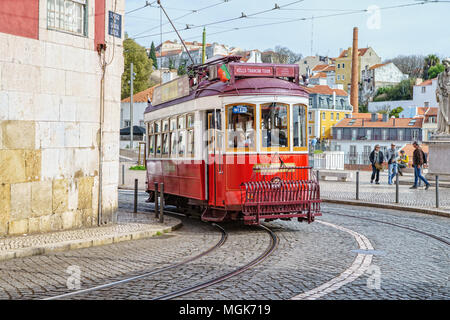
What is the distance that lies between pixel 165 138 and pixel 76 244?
18.4 feet

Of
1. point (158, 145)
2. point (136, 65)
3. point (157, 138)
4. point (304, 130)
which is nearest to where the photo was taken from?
point (304, 130)

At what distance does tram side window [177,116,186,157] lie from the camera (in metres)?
A: 13.5

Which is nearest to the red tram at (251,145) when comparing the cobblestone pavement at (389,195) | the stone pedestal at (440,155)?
the cobblestone pavement at (389,195)

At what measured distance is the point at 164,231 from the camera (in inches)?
468

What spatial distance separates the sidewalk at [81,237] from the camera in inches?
364

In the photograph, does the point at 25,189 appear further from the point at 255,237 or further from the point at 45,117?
the point at 255,237

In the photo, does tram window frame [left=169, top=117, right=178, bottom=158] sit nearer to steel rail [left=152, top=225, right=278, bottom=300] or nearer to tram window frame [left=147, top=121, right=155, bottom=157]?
tram window frame [left=147, top=121, right=155, bottom=157]

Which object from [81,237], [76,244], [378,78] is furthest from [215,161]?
[378,78]

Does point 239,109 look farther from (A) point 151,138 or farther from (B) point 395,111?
(B) point 395,111

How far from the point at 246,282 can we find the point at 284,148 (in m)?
5.08

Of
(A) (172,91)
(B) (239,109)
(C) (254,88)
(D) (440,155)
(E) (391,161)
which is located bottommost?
(E) (391,161)

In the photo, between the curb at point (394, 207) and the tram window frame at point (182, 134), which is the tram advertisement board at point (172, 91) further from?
the curb at point (394, 207)

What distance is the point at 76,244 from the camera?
9914 millimetres
